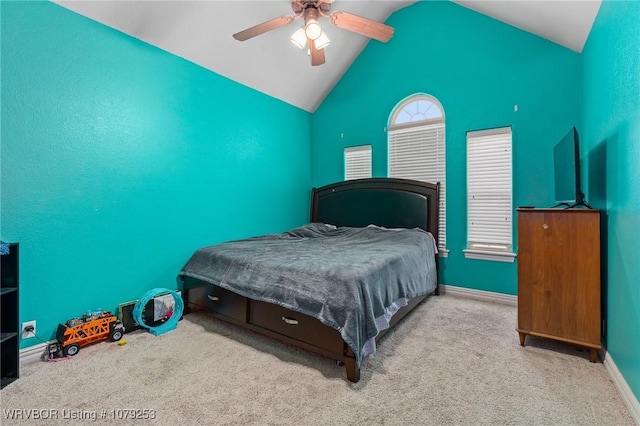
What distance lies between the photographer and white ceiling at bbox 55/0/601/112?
255cm

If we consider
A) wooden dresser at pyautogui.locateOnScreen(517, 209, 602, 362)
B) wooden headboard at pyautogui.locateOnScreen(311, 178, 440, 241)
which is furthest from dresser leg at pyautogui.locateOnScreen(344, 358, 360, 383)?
wooden headboard at pyautogui.locateOnScreen(311, 178, 440, 241)

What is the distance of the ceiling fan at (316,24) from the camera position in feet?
7.35

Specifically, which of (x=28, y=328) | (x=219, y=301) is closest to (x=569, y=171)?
(x=219, y=301)

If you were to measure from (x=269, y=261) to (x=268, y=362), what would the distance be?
2.43 ft

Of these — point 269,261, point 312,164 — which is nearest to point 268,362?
point 269,261

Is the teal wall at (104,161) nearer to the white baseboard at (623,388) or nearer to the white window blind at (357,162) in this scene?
the white window blind at (357,162)

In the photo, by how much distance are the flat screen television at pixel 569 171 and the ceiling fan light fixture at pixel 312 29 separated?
6.63 feet

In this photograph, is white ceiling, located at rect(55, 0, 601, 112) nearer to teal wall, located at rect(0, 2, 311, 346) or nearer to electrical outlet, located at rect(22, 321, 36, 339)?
teal wall, located at rect(0, 2, 311, 346)

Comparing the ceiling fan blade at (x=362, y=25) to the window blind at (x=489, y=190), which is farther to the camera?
the window blind at (x=489, y=190)

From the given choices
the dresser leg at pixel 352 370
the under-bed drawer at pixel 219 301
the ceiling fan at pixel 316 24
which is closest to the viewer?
the dresser leg at pixel 352 370

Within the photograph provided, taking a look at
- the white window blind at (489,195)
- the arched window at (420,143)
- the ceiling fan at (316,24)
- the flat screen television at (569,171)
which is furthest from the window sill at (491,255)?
the ceiling fan at (316,24)

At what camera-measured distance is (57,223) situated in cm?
231

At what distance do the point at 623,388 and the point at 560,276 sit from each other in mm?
708

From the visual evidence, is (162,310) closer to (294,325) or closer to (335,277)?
(294,325)
